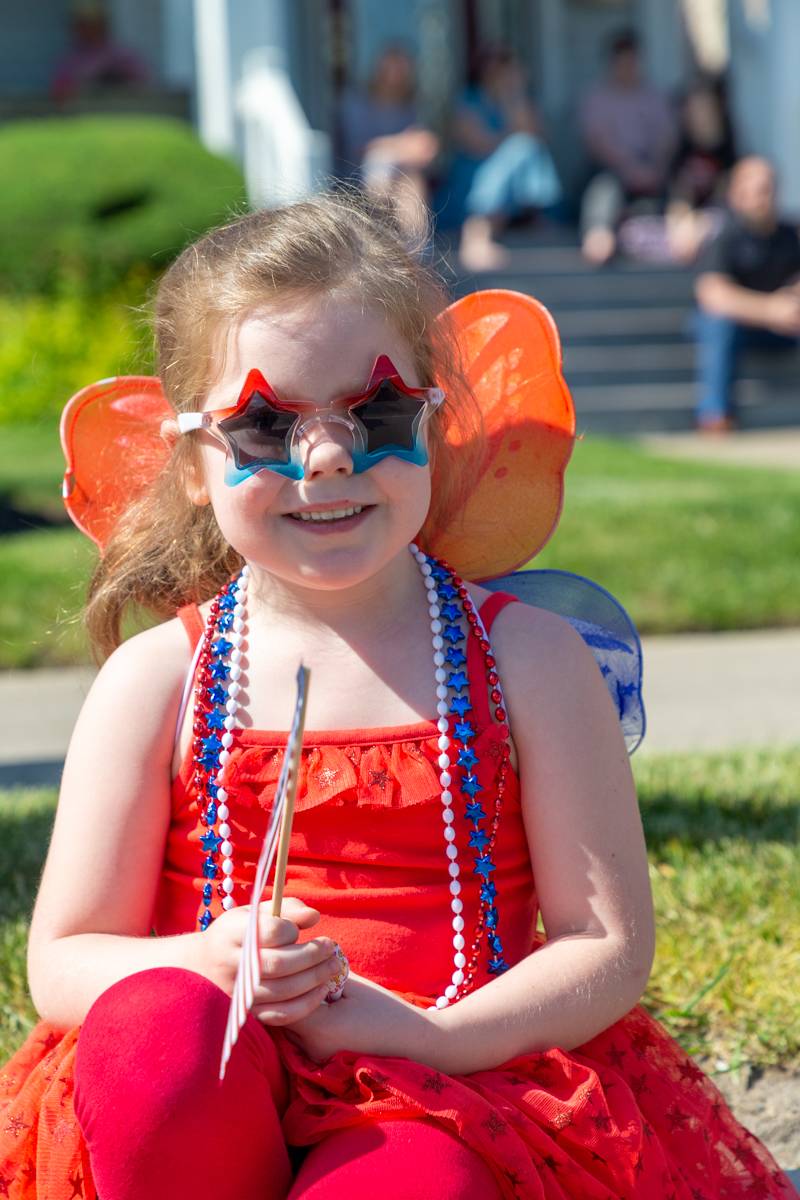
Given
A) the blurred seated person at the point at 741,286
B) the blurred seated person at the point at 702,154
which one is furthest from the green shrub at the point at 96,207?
the blurred seated person at the point at 702,154

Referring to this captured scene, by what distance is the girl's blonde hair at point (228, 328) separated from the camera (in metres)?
1.89

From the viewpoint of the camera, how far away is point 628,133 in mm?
14039

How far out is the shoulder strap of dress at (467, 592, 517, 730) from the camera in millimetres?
1915

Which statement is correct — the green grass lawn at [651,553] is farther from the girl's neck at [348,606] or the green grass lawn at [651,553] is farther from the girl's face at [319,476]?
the girl's face at [319,476]

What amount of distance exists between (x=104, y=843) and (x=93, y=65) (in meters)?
13.3

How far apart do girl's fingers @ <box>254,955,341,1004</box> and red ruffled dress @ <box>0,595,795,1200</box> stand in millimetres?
100

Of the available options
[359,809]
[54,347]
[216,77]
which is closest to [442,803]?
[359,809]

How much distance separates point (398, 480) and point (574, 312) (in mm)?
10702

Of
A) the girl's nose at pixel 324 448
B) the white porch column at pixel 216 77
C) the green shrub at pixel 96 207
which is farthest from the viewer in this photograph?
the white porch column at pixel 216 77

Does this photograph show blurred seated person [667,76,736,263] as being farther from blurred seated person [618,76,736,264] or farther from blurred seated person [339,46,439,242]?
blurred seated person [339,46,439,242]

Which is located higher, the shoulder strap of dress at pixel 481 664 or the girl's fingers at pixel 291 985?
the shoulder strap of dress at pixel 481 664

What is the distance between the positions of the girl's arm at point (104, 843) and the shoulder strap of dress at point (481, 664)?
346 mm

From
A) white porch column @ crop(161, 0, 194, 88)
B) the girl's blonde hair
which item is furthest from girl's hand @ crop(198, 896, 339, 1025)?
white porch column @ crop(161, 0, 194, 88)

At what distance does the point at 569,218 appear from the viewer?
1469 cm
